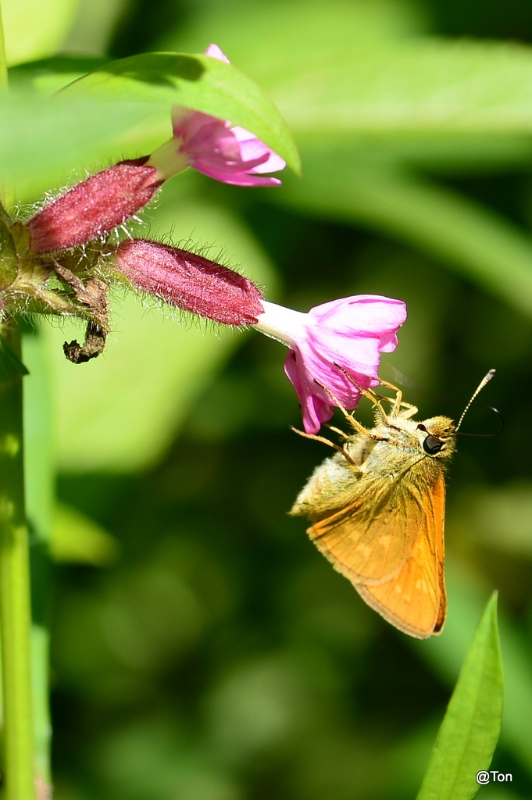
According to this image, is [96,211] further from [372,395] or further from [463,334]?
[463,334]

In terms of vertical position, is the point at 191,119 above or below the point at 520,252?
above

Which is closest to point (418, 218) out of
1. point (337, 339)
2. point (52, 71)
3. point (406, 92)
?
point (406, 92)

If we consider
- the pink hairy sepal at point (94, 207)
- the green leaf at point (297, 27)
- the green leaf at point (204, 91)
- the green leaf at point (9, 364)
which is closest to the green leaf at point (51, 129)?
the green leaf at point (204, 91)

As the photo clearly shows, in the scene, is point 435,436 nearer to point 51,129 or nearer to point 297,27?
point 51,129

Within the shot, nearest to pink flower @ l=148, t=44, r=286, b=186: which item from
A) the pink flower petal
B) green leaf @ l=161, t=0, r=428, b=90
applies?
the pink flower petal

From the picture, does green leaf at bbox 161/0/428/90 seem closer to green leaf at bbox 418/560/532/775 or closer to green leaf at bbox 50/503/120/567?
A: green leaf at bbox 50/503/120/567

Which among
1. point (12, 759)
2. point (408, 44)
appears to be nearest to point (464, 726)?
point (12, 759)
